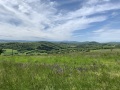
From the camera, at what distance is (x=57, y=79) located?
6055mm

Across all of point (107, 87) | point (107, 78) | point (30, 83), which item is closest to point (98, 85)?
point (107, 87)

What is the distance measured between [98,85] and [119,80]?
2.99 ft

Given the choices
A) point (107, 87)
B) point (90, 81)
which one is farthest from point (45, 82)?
point (107, 87)

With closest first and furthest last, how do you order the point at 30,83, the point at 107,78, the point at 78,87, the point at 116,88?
1. the point at 116,88
2. the point at 78,87
3. the point at 30,83
4. the point at 107,78

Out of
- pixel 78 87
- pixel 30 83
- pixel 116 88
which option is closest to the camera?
pixel 116 88

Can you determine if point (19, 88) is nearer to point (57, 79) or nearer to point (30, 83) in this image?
point (30, 83)

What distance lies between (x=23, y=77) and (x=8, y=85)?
936 millimetres

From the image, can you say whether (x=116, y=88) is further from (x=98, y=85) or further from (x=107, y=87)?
(x=98, y=85)

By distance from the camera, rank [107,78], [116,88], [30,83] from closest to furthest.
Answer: [116,88] < [30,83] < [107,78]

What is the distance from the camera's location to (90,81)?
5.70m

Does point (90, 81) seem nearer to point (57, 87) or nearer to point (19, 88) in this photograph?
point (57, 87)

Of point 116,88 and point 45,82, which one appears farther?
point 45,82

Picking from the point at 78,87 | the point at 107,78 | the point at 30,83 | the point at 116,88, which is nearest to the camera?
the point at 116,88

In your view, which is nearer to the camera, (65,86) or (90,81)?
(65,86)
